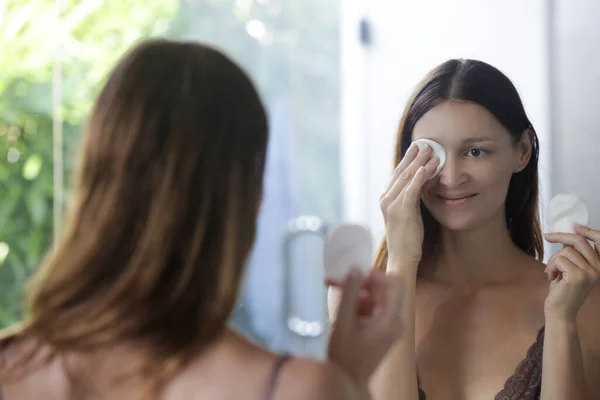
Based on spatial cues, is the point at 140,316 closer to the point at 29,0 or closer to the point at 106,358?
the point at 106,358

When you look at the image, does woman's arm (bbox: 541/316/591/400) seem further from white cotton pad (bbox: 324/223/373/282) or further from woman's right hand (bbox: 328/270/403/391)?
woman's right hand (bbox: 328/270/403/391)

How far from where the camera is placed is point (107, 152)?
49 centimetres

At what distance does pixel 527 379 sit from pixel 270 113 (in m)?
0.93

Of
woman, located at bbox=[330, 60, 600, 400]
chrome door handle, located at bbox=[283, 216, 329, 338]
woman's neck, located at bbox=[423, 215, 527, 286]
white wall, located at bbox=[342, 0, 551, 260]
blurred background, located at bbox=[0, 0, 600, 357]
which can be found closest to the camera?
woman, located at bbox=[330, 60, 600, 400]

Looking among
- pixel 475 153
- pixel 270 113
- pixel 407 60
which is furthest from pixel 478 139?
Answer: pixel 270 113

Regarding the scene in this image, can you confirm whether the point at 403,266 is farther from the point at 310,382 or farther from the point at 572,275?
the point at 310,382

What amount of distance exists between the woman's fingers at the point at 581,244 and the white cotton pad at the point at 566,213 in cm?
3

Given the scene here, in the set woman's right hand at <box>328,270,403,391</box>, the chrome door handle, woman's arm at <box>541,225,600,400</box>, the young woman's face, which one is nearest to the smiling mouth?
the young woman's face

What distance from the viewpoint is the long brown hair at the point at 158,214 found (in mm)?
489

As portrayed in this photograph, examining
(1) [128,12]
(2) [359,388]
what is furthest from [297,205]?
(2) [359,388]

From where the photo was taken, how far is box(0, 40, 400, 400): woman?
0.49m

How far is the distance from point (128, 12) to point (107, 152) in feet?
3.86

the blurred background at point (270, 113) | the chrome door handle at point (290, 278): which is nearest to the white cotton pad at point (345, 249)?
the blurred background at point (270, 113)

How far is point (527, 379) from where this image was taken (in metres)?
0.85
